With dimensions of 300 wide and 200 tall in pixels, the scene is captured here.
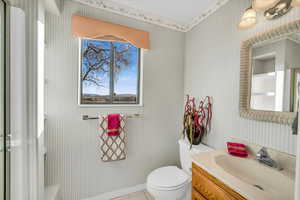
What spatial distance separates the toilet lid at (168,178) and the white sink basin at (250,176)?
1.42ft

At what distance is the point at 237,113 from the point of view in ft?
4.14

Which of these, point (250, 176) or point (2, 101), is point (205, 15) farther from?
point (2, 101)

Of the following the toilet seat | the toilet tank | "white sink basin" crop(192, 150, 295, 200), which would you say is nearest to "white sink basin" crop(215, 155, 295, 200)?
"white sink basin" crop(192, 150, 295, 200)

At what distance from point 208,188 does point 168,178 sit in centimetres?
56

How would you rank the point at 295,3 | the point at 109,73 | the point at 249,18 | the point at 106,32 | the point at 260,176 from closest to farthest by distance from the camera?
the point at 295,3, the point at 260,176, the point at 249,18, the point at 106,32, the point at 109,73

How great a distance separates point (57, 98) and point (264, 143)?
6.28 feet

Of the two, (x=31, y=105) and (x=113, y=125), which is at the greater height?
(x=31, y=105)

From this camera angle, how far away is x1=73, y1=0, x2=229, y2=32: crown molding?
149 cm

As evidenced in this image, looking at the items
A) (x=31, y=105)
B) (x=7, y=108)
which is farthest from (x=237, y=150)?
(x=7, y=108)

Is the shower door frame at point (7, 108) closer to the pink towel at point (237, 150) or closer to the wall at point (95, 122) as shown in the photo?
the wall at point (95, 122)

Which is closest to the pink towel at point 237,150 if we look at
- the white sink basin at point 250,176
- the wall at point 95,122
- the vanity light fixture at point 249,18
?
the white sink basin at point 250,176

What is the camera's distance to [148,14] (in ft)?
5.64

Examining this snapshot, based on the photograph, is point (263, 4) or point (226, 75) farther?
point (226, 75)

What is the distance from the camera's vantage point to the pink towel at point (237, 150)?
1130 mm
